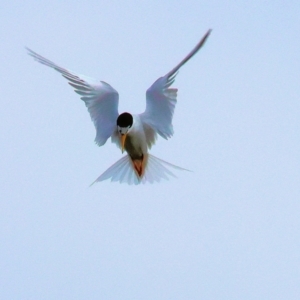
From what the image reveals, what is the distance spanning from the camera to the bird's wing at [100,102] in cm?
1026

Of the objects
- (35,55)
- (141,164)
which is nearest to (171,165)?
(141,164)

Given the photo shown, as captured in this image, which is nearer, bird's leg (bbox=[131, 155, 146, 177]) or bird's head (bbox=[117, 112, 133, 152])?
bird's head (bbox=[117, 112, 133, 152])

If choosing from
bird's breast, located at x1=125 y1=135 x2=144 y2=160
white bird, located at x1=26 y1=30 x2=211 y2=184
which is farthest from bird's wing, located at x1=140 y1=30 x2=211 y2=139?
bird's breast, located at x1=125 y1=135 x2=144 y2=160

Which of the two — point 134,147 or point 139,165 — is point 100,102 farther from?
point 139,165

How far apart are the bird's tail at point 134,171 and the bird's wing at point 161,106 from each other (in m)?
0.48

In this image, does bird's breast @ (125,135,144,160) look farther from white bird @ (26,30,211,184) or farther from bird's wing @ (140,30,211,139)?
bird's wing @ (140,30,211,139)

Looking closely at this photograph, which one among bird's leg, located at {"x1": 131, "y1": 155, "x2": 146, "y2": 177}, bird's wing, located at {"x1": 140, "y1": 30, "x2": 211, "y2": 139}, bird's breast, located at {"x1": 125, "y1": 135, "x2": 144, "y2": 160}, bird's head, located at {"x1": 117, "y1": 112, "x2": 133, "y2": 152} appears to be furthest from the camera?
bird's leg, located at {"x1": 131, "y1": 155, "x2": 146, "y2": 177}

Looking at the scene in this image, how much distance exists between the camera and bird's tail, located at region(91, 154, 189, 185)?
10641mm

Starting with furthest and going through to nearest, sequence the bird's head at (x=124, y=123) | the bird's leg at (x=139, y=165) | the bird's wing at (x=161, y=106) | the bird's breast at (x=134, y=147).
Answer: the bird's leg at (x=139, y=165)
the bird's breast at (x=134, y=147)
the bird's head at (x=124, y=123)
the bird's wing at (x=161, y=106)

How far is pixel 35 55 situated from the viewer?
10.0m

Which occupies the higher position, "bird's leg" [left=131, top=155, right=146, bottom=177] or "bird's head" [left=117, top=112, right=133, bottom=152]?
"bird's head" [left=117, top=112, right=133, bottom=152]

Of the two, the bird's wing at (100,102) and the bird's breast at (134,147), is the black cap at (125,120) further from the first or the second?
the bird's wing at (100,102)

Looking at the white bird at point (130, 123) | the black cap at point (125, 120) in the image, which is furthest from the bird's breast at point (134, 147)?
the black cap at point (125, 120)

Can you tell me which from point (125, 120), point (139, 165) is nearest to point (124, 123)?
point (125, 120)
